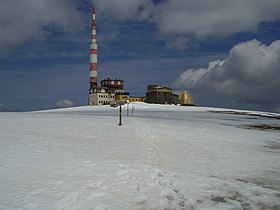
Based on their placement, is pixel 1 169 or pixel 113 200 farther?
pixel 1 169


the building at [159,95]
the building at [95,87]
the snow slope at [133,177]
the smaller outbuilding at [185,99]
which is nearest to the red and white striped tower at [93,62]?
the building at [95,87]

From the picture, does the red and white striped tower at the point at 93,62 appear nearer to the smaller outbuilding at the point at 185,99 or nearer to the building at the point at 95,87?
the building at the point at 95,87

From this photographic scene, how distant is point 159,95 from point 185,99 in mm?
12689

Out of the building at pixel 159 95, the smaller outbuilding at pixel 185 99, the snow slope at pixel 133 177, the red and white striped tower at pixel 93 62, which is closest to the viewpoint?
the snow slope at pixel 133 177

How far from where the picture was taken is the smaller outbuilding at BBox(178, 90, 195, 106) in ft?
342

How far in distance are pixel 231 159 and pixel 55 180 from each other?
699cm

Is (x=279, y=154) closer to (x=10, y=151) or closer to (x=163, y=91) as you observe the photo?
(x=10, y=151)

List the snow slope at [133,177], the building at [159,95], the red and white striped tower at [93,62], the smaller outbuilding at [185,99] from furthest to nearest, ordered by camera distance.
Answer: the smaller outbuilding at [185,99], the building at [159,95], the red and white striped tower at [93,62], the snow slope at [133,177]

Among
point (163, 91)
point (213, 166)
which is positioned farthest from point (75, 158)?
point (163, 91)

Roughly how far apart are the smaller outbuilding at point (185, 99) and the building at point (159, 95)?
4.64m

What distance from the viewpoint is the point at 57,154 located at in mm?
10328

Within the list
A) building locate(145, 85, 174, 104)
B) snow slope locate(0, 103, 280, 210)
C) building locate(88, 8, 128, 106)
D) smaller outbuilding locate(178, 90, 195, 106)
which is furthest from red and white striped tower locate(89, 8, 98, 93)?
snow slope locate(0, 103, 280, 210)

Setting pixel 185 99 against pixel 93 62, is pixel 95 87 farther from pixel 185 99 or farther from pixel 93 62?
pixel 185 99

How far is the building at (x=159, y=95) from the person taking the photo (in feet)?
322
